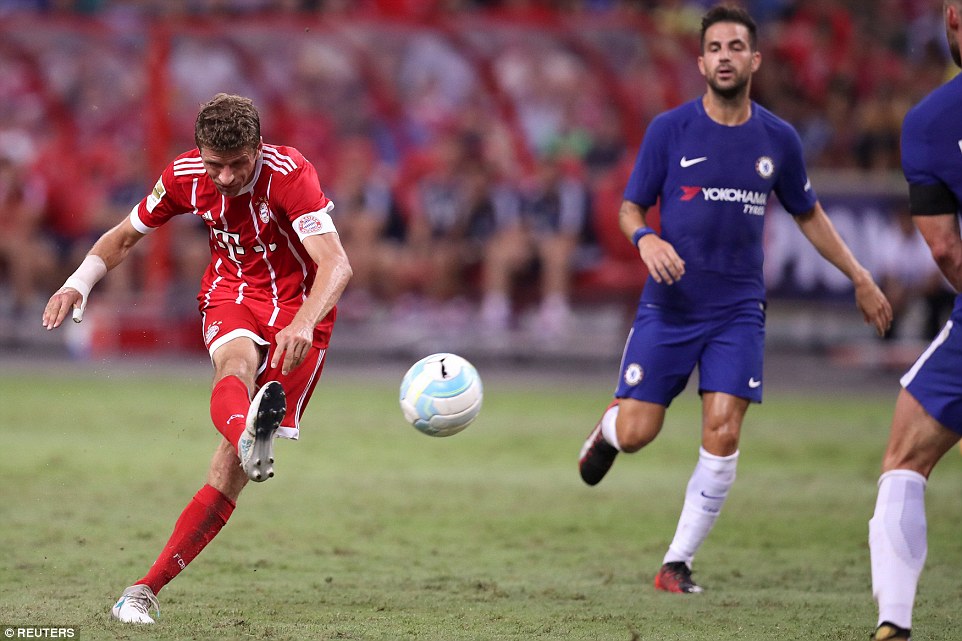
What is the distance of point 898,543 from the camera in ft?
15.8

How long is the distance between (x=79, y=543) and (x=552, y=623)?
3.05 metres

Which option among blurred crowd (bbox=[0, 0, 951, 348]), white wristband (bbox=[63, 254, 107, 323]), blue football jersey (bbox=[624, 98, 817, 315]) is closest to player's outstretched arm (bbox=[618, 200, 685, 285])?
blue football jersey (bbox=[624, 98, 817, 315])

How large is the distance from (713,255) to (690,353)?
0.52 metres

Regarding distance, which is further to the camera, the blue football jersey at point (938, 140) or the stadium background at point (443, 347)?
the stadium background at point (443, 347)

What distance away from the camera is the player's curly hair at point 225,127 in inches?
214

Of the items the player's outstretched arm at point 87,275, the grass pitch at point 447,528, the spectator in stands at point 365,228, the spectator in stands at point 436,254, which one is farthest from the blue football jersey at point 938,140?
the spectator in stands at point 365,228

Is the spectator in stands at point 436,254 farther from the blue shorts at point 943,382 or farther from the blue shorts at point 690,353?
the blue shorts at point 943,382

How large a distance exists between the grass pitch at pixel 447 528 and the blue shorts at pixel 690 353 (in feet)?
3.32

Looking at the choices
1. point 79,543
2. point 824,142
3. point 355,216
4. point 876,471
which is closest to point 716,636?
point 79,543

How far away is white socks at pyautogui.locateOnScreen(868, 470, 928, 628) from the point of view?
473 centimetres

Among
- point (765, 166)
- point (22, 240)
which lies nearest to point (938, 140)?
point (765, 166)

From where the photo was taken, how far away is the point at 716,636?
5477mm

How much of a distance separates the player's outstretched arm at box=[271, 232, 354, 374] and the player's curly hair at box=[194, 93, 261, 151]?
1.71ft

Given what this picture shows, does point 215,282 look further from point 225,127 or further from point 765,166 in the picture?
point 765,166
